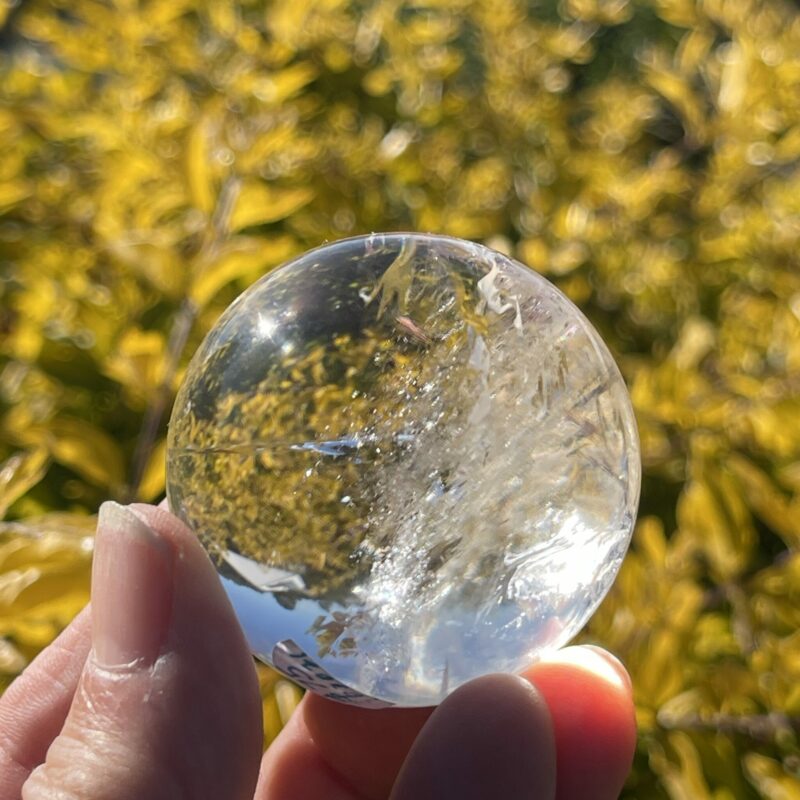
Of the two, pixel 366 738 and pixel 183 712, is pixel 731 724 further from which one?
pixel 183 712

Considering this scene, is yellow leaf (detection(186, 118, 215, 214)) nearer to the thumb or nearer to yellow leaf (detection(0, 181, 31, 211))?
yellow leaf (detection(0, 181, 31, 211))

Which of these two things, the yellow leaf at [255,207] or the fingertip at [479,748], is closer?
the fingertip at [479,748]

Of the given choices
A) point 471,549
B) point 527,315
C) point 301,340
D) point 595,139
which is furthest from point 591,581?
point 595,139

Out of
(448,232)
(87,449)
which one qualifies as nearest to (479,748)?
(87,449)

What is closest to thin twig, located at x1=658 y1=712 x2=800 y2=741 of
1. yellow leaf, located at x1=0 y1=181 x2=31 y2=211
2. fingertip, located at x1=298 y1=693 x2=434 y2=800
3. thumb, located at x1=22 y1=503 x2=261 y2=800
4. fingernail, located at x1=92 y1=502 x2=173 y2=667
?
fingertip, located at x1=298 y1=693 x2=434 y2=800

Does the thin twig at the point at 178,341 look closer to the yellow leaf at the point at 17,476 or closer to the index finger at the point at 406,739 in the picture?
the yellow leaf at the point at 17,476

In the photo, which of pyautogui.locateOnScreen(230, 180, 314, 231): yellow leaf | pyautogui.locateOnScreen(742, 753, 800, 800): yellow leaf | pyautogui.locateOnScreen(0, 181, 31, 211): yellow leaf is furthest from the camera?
pyautogui.locateOnScreen(0, 181, 31, 211): yellow leaf

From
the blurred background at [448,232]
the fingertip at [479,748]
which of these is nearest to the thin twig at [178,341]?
the blurred background at [448,232]
